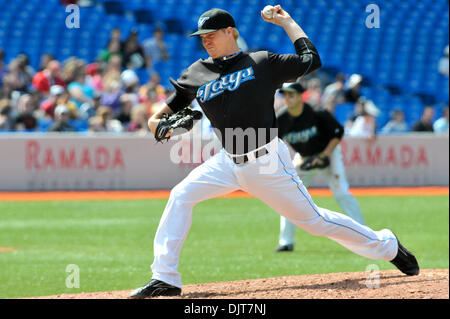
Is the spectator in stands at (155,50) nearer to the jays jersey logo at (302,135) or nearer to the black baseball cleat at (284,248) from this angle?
the jays jersey logo at (302,135)

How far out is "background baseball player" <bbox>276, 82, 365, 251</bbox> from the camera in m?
9.41

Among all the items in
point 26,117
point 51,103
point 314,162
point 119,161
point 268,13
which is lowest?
point 119,161

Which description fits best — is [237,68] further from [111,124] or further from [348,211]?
[111,124]

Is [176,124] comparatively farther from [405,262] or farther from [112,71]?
[112,71]

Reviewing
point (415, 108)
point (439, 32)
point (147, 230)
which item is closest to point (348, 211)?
point (147, 230)

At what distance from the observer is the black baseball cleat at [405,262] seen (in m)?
6.45

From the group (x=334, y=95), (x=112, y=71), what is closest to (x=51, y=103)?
(x=112, y=71)

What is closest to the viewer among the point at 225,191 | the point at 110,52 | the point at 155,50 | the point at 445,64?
the point at 225,191

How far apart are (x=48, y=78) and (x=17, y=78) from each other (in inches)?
26.2

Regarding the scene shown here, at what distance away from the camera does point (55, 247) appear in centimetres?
956

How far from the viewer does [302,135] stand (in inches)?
374

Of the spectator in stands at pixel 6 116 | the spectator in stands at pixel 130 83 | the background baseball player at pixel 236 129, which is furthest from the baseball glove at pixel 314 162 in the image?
the spectator in stands at pixel 130 83

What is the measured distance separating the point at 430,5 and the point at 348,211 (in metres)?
16.4

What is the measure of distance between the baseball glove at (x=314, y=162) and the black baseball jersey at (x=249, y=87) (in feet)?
12.0
